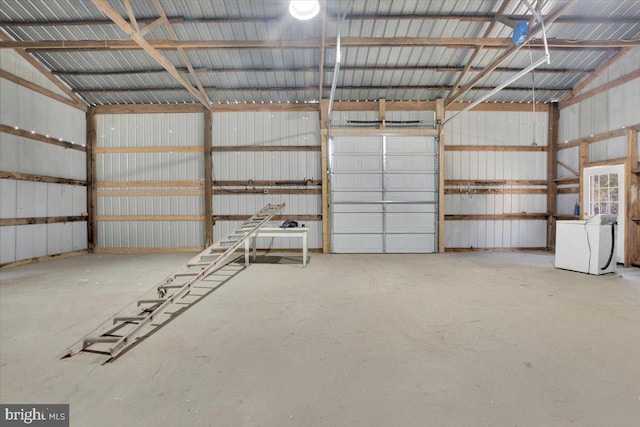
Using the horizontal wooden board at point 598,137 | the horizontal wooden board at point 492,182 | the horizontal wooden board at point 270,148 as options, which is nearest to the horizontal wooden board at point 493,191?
the horizontal wooden board at point 492,182

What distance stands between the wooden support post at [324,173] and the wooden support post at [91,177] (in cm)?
783

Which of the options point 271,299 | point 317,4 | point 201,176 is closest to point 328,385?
point 271,299

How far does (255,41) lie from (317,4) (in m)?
2.06

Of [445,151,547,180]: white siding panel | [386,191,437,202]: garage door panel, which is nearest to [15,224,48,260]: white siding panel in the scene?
[386,191,437,202]: garage door panel

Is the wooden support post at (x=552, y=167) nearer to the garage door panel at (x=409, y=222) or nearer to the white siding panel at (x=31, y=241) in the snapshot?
the garage door panel at (x=409, y=222)

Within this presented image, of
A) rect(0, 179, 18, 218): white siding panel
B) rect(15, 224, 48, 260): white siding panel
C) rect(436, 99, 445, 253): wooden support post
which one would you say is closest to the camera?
rect(0, 179, 18, 218): white siding panel

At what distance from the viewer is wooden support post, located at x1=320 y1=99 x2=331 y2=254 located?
10039 mm

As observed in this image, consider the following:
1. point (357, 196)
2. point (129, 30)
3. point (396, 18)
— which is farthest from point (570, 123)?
point (129, 30)

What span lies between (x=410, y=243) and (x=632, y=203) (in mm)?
5671

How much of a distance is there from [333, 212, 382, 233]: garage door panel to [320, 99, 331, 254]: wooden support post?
36cm

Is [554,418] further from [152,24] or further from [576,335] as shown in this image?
[152,24]

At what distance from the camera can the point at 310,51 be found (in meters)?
8.30

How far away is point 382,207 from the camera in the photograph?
10.2 metres

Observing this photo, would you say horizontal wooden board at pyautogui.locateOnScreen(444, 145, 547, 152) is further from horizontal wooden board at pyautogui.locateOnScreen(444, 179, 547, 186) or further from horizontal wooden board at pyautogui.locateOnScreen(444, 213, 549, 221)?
horizontal wooden board at pyautogui.locateOnScreen(444, 213, 549, 221)
